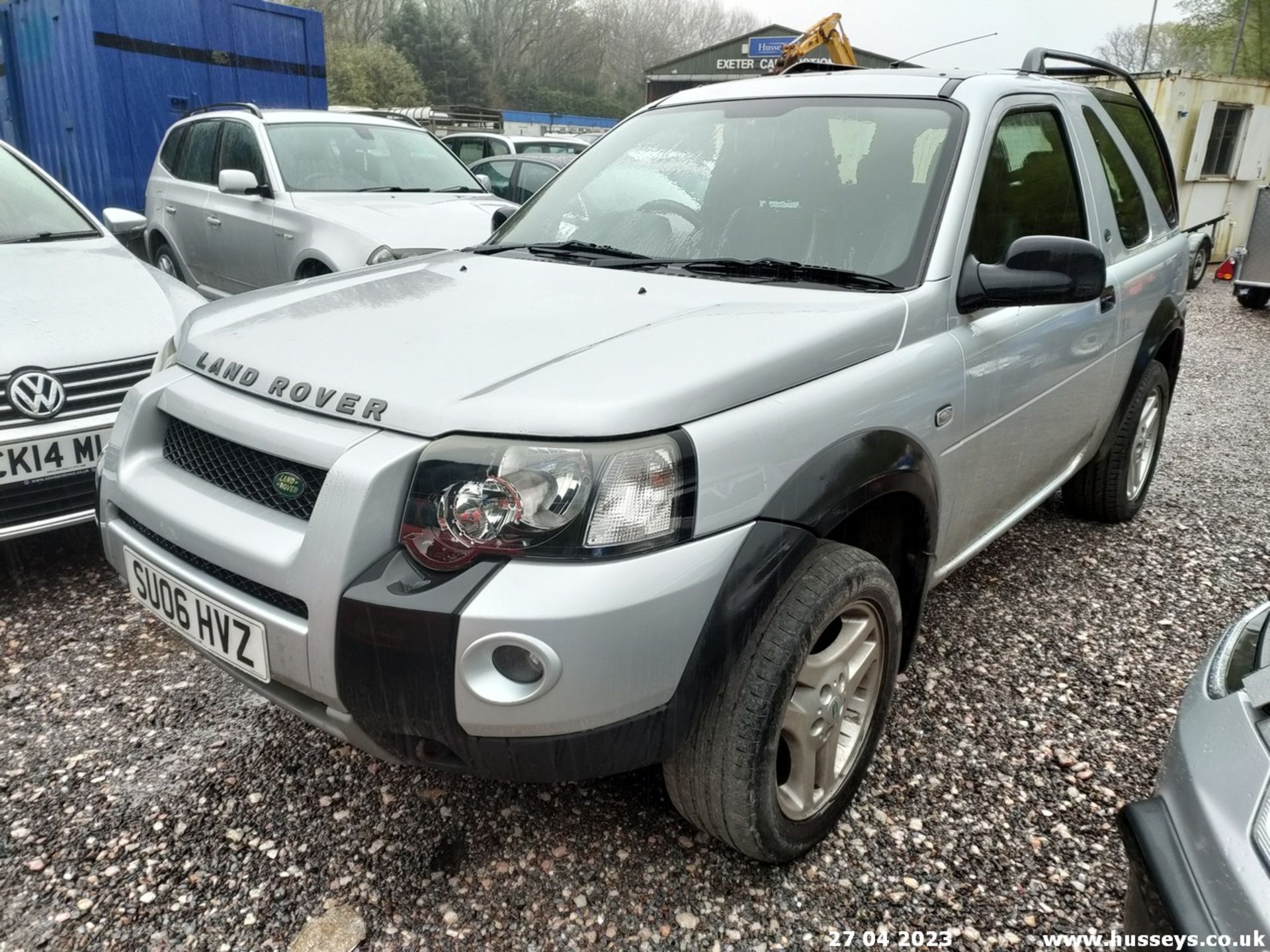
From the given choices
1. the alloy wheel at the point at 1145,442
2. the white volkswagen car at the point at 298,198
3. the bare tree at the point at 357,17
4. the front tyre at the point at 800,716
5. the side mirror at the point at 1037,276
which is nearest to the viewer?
the front tyre at the point at 800,716

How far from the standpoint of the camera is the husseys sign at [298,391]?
175 centimetres

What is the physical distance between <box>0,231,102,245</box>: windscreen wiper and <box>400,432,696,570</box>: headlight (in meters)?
3.35

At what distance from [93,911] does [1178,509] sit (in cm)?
460

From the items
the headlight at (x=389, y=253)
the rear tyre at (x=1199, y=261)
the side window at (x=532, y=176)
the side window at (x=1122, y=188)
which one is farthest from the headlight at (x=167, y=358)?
the rear tyre at (x=1199, y=261)

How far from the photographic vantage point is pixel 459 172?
706cm

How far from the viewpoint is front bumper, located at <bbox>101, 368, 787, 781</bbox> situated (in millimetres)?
1568

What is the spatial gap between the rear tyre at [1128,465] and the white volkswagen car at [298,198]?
3.48 m

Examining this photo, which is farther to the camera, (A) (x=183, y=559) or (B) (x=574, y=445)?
(A) (x=183, y=559)

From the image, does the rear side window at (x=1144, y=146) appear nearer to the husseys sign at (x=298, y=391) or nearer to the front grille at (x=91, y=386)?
the husseys sign at (x=298, y=391)

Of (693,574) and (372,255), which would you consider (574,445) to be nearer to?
(693,574)

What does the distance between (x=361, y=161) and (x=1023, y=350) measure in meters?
5.31

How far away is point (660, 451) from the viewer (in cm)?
165

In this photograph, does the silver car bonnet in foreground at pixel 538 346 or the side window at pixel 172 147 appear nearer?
the silver car bonnet in foreground at pixel 538 346

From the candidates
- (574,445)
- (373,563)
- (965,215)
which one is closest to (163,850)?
(373,563)
